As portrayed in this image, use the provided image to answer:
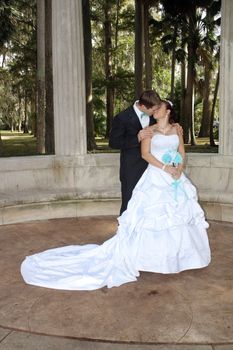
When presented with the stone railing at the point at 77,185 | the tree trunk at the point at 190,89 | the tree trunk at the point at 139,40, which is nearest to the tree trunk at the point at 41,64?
the tree trunk at the point at 139,40

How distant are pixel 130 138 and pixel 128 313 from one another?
2497mm

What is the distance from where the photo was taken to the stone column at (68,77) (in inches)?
307

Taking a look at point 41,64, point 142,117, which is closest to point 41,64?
point 41,64

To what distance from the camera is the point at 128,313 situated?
3.69 meters

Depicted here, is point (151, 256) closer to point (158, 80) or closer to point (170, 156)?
point (170, 156)

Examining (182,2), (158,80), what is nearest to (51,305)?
(182,2)

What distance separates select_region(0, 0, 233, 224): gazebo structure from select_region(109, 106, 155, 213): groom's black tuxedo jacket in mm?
1983

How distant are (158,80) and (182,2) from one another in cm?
1624

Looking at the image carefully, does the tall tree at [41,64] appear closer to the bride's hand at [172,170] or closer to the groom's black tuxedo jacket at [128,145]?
the groom's black tuxedo jacket at [128,145]

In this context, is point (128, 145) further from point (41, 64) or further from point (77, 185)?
→ point (41, 64)

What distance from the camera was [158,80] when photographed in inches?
1407

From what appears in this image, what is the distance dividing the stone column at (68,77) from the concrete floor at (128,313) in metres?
3.34

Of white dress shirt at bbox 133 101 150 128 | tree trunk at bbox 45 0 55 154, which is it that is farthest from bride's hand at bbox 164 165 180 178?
tree trunk at bbox 45 0 55 154

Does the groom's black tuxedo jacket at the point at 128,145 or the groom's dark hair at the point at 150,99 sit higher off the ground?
the groom's dark hair at the point at 150,99
